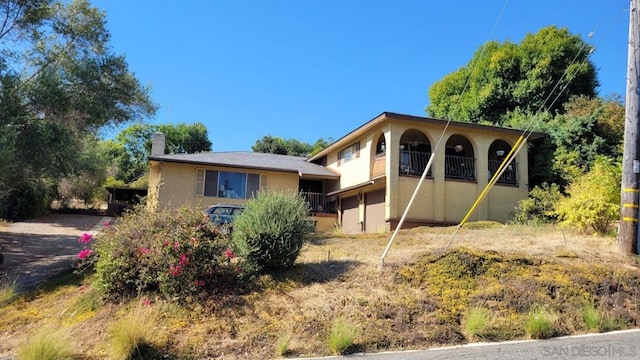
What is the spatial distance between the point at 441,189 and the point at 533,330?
11.9 m

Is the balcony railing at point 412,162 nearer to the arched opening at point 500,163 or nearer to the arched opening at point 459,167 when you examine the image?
the arched opening at point 459,167

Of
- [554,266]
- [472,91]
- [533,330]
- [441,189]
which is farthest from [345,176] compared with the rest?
[533,330]

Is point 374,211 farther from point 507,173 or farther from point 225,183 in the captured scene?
point 225,183

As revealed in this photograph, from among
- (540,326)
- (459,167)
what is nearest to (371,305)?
(540,326)

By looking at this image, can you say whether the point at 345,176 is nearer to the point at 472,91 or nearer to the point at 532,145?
the point at 532,145

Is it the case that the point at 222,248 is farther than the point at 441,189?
No

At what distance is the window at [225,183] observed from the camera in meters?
21.1

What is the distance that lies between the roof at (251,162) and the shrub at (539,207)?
903cm

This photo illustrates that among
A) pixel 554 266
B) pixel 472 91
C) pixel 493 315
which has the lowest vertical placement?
pixel 493 315

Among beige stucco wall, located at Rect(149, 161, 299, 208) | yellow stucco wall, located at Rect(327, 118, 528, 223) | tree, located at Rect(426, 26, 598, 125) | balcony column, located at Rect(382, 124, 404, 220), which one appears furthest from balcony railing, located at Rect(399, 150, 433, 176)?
tree, located at Rect(426, 26, 598, 125)

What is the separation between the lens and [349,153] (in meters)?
22.3

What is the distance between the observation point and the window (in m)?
21.1

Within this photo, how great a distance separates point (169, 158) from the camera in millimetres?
20562

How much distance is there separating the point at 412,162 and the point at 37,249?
14.0 metres
